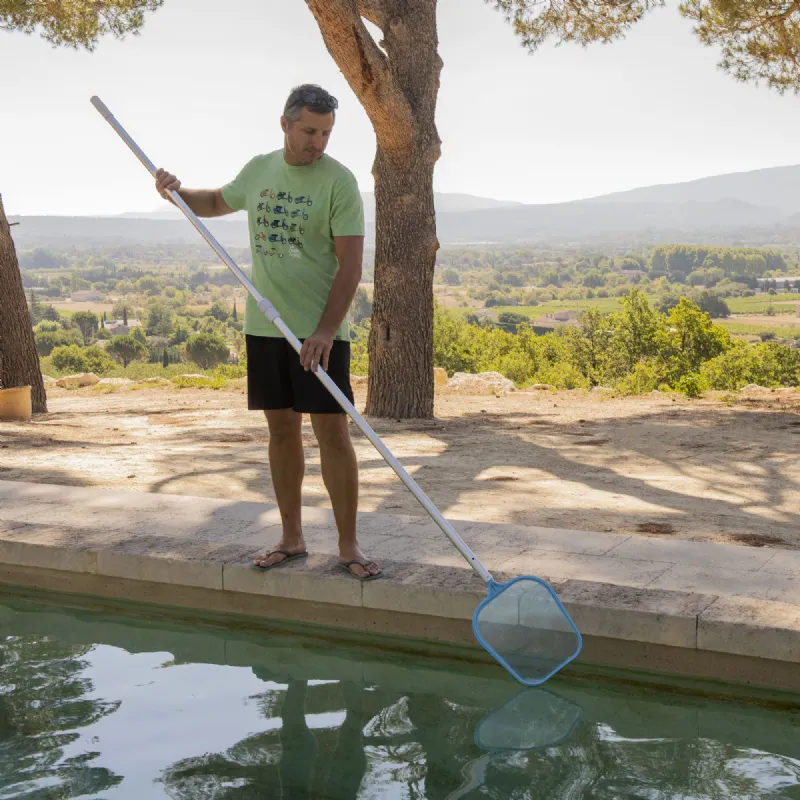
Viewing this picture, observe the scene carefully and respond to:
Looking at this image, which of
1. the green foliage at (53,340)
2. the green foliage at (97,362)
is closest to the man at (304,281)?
the green foliage at (97,362)

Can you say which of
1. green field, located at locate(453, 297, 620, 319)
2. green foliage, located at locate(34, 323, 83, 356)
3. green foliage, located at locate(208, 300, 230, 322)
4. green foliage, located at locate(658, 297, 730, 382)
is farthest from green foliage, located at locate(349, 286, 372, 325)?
green foliage, located at locate(34, 323, 83, 356)

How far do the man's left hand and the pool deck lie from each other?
2.10ft

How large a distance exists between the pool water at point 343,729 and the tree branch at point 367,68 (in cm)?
556

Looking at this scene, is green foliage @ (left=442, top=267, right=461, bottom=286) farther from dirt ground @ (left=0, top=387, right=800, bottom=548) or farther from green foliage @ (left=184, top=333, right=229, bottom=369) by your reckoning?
dirt ground @ (left=0, top=387, right=800, bottom=548)

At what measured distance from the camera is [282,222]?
123 inches

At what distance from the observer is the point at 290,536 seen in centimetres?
337

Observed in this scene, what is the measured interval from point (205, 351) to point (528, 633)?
60.6 meters

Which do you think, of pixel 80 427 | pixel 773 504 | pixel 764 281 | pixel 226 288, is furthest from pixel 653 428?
pixel 226 288

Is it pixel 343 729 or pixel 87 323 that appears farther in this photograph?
pixel 87 323

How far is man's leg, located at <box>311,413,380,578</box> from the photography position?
10.6 feet

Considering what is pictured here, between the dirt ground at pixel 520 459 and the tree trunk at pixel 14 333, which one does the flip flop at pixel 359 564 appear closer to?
the dirt ground at pixel 520 459

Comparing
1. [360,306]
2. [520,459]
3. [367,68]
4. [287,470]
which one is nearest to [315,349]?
[287,470]

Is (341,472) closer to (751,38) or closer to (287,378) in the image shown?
(287,378)

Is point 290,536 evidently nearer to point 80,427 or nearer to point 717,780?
point 717,780
